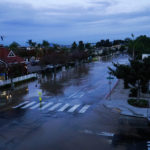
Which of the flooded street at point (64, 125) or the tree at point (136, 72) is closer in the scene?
the flooded street at point (64, 125)

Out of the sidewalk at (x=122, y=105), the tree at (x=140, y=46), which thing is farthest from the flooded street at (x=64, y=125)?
the tree at (x=140, y=46)

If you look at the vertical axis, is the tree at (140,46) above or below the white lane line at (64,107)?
above

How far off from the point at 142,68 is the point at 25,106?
1211 cm

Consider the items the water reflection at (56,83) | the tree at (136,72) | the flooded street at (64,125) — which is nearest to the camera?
the flooded street at (64,125)

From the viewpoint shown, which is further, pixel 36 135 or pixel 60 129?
pixel 60 129

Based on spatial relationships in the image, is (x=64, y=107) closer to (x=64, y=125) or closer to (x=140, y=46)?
(x=64, y=125)

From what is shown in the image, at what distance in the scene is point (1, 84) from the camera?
29328mm

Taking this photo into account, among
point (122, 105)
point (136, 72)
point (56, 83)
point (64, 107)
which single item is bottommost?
point (64, 107)

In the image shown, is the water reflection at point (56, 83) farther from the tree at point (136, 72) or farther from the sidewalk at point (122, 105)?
the tree at point (136, 72)

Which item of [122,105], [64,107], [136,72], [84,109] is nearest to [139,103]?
[122,105]

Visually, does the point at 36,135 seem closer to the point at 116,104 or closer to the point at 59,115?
the point at 59,115

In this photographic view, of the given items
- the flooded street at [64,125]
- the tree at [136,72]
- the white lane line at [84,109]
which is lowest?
the flooded street at [64,125]

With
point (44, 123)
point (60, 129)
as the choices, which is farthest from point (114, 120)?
point (44, 123)

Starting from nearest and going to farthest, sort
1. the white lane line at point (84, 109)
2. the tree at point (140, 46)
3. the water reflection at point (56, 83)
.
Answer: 1. the white lane line at point (84, 109)
2. the water reflection at point (56, 83)
3. the tree at point (140, 46)
